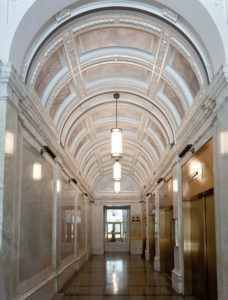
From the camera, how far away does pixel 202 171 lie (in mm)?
8570

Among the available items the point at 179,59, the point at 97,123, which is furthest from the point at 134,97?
the point at 179,59

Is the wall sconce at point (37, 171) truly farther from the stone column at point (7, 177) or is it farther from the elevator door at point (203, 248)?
the elevator door at point (203, 248)

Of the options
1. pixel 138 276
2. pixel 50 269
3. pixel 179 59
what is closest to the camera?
pixel 179 59

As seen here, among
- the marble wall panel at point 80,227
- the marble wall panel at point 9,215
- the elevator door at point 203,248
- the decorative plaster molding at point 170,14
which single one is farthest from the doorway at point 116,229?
the marble wall panel at point 9,215

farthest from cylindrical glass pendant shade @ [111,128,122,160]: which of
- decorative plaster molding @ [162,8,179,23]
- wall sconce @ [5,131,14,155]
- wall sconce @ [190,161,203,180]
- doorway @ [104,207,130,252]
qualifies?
doorway @ [104,207,130,252]

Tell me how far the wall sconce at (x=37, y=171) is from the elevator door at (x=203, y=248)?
3.89 metres

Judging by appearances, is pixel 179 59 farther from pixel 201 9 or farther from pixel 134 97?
pixel 134 97

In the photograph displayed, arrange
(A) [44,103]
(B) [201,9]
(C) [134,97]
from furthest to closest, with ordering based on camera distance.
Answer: (C) [134,97] < (A) [44,103] < (B) [201,9]

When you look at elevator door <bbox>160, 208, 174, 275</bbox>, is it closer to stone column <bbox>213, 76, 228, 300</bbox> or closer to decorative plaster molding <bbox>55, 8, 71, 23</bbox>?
stone column <bbox>213, 76, 228, 300</bbox>

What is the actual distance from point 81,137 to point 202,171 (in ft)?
26.3

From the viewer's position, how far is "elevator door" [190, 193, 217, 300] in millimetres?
8273

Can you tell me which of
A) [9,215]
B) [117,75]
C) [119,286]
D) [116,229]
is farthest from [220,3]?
[116,229]

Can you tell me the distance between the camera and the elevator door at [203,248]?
827 cm

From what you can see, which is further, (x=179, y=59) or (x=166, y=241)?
(x=166, y=241)
